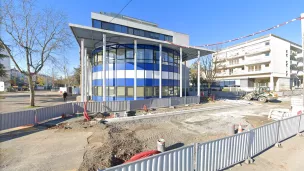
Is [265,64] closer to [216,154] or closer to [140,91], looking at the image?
[140,91]

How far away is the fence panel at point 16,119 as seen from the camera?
321 inches

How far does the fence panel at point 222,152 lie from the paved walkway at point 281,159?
15.6 inches

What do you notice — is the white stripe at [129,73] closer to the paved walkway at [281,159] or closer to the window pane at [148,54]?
the window pane at [148,54]

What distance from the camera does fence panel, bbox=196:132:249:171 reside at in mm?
4084

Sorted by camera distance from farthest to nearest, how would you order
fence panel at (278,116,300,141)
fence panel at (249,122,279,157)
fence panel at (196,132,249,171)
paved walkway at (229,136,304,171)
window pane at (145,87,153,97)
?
window pane at (145,87,153,97) < fence panel at (278,116,300,141) < fence panel at (249,122,279,157) < paved walkway at (229,136,304,171) < fence panel at (196,132,249,171)

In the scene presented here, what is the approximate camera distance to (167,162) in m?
3.52

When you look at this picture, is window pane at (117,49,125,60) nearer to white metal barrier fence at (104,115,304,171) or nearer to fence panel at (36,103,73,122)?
fence panel at (36,103,73,122)

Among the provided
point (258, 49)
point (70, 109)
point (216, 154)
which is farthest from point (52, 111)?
point (258, 49)

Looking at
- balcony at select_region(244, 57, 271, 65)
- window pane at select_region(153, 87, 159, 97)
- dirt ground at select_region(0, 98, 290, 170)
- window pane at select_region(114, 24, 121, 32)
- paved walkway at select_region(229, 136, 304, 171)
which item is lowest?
paved walkway at select_region(229, 136, 304, 171)

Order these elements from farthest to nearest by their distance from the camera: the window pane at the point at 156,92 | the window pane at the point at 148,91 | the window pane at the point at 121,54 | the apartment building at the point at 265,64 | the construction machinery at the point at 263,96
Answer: the apartment building at the point at 265,64 < the construction machinery at the point at 263,96 < the window pane at the point at 156,92 < the window pane at the point at 121,54 < the window pane at the point at 148,91

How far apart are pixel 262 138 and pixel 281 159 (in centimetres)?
92

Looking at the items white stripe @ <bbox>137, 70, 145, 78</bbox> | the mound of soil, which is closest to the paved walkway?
the mound of soil

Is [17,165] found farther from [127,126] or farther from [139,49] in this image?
[139,49]

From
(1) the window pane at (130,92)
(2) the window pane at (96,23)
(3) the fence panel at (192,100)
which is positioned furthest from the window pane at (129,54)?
(2) the window pane at (96,23)
